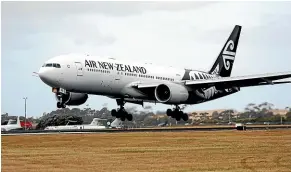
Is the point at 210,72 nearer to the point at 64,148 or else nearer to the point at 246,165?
the point at 64,148

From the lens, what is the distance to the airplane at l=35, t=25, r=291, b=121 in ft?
180

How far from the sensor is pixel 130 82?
59.2 m

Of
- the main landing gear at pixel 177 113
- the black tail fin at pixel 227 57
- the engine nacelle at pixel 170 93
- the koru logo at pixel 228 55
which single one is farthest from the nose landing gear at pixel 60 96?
the koru logo at pixel 228 55

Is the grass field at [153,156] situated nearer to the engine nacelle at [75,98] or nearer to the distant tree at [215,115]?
the engine nacelle at [75,98]

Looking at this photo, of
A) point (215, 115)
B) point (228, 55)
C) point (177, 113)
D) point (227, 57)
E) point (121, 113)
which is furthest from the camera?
point (215, 115)

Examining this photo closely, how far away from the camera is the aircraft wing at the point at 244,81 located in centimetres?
5958

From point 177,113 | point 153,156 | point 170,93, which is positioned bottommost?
point 153,156

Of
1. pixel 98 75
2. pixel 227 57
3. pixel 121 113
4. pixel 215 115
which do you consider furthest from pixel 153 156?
pixel 215 115

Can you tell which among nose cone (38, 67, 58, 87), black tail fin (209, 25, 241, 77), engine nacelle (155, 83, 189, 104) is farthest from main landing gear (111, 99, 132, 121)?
black tail fin (209, 25, 241, 77)

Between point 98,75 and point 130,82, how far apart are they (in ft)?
13.2

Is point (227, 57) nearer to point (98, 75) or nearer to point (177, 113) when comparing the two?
point (177, 113)

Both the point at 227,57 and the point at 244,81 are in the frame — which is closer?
the point at 244,81

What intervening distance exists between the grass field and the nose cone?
1698cm

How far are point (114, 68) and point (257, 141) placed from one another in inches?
900
